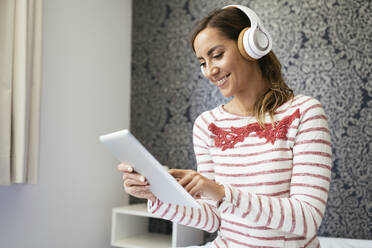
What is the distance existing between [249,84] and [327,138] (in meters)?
0.30

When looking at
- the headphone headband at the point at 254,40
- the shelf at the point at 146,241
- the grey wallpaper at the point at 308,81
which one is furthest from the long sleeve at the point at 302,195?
the shelf at the point at 146,241

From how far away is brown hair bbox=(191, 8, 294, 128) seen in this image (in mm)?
1196

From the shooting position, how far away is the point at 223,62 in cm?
117

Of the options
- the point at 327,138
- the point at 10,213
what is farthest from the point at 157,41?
the point at 327,138

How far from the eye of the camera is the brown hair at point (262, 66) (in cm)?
120

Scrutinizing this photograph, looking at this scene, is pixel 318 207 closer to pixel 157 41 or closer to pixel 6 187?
pixel 6 187

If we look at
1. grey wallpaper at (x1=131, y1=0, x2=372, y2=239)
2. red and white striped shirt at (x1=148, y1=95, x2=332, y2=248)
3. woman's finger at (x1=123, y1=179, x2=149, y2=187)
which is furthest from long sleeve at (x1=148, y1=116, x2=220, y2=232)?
grey wallpaper at (x1=131, y1=0, x2=372, y2=239)

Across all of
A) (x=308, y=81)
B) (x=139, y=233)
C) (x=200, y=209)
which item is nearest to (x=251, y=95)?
(x=200, y=209)

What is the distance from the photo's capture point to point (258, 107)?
122 centimetres

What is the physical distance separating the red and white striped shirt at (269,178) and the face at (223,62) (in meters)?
0.13

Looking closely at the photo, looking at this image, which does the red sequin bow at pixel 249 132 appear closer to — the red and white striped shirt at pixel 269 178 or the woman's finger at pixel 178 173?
the red and white striped shirt at pixel 269 178

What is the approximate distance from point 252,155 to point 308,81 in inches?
42.5

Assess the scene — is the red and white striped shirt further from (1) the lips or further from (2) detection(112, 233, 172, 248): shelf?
(2) detection(112, 233, 172, 248): shelf

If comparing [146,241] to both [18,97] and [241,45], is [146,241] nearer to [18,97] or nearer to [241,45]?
[18,97]
